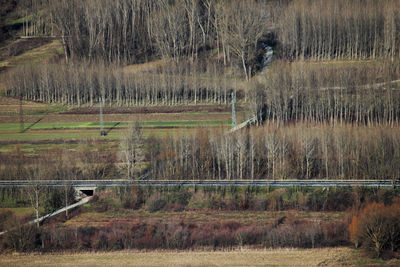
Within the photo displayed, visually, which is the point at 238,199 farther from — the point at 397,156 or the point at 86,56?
the point at 86,56

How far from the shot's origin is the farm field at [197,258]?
135 ft

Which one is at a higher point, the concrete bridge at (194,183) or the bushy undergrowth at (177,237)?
the concrete bridge at (194,183)

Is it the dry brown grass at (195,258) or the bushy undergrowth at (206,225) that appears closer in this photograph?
the dry brown grass at (195,258)

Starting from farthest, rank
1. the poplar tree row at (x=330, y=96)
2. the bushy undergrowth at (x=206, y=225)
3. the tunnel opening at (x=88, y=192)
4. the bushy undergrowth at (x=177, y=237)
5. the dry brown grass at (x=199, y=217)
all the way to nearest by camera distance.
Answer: the poplar tree row at (x=330, y=96)
the tunnel opening at (x=88, y=192)
the dry brown grass at (x=199, y=217)
the bushy undergrowth at (x=206, y=225)
the bushy undergrowth at (x=177, y=237)

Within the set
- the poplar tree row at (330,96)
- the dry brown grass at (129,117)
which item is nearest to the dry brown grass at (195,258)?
the poplar tree row at (330,96)

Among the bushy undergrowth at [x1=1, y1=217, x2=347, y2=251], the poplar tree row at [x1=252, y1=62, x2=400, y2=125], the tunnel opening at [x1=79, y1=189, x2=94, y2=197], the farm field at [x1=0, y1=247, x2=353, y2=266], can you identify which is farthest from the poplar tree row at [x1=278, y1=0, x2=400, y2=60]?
the farm field at [x1=0, y1=247, x2=353, y2=266]

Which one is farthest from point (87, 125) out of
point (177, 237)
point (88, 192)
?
point (177, 237)

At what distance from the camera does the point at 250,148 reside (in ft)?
190

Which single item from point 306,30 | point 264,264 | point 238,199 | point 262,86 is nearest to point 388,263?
point 264,264

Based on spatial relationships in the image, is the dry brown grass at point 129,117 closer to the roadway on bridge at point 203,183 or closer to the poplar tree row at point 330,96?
the poplar tree row at point 330,96

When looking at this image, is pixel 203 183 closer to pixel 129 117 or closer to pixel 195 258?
pixel 195 258

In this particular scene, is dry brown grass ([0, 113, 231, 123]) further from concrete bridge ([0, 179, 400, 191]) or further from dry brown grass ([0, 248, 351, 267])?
dry brown grass ([0, 248, 351, 267])

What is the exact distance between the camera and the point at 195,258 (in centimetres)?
4203

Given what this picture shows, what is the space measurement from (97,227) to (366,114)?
111 ft
